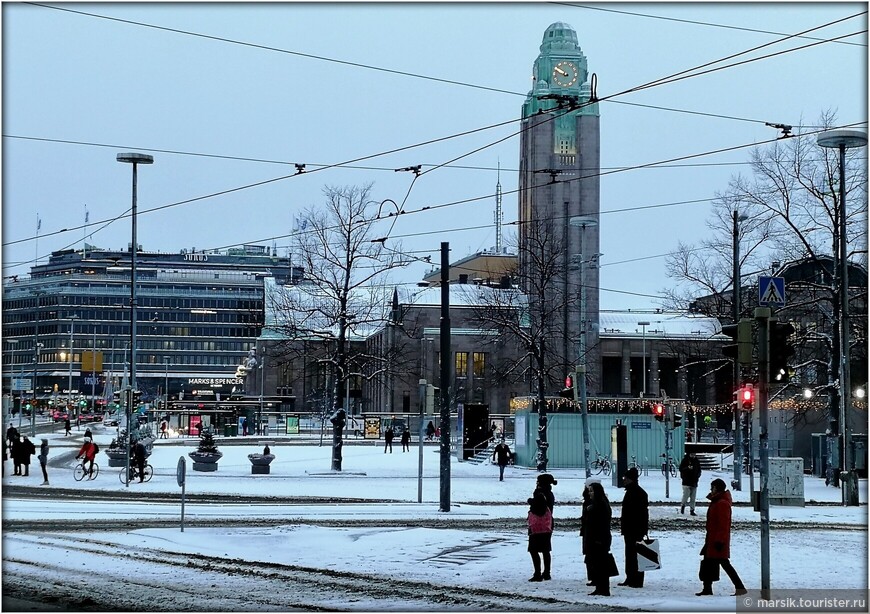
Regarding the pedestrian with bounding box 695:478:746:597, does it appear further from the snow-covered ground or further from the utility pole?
the utility pole

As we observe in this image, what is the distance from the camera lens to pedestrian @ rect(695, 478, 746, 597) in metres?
14.9

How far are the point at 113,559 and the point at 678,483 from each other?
27.2 metres

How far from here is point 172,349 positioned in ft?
617

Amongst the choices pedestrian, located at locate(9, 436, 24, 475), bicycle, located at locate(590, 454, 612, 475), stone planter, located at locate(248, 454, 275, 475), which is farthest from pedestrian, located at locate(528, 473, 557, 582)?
pedestrian, located at locate(9, 436, 24, 475)

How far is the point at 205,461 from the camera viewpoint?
43.2m

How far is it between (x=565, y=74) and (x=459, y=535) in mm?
96356

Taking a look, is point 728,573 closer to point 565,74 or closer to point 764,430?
point 764,430

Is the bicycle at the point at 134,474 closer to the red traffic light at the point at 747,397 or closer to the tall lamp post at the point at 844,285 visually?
the red traffic light at the point at 747,397

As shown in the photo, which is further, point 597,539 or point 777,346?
point 597,539

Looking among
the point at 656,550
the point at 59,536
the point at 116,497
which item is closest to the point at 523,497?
the point at 116,497

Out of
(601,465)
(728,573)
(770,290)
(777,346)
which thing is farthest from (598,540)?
(601,465)

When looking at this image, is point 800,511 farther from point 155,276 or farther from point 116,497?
point 155,276

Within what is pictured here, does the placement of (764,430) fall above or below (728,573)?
above

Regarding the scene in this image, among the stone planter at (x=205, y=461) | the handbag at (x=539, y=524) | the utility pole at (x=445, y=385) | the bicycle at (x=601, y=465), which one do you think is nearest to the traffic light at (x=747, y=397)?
the utility pole at (x=445, y=385)
